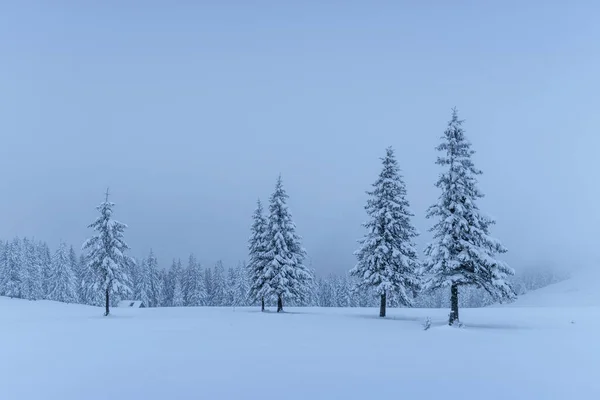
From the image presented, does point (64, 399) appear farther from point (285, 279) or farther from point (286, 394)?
point (285, 279)

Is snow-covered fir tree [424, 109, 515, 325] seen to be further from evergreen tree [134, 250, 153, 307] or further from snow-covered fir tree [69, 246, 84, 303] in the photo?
snow-covered fir tree [69, 246, 84, 303]

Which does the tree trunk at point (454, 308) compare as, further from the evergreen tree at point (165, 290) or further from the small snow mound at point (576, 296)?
the evergreen tree at point (165, 290)

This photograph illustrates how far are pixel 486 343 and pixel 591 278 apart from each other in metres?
83.8

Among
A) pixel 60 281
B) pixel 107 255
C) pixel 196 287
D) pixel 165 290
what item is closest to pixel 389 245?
pixel 107 255

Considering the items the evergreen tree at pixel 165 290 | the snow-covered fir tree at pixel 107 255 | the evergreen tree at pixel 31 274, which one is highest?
the snow-covered fir tree at pixel 107 255

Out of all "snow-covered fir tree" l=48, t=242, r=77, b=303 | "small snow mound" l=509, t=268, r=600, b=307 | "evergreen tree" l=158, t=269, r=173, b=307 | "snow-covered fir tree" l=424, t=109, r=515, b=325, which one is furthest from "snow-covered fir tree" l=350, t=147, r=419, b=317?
"evergreen tree" l=158, t=269, r=173, b=307

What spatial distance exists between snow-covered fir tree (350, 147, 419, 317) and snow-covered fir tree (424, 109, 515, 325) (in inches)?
229

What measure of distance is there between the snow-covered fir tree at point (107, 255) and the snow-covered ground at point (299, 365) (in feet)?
56.3

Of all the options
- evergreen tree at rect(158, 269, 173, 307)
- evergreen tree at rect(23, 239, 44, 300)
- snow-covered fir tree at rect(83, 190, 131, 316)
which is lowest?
evergreen tree at rect(158, 269, 173, 307)

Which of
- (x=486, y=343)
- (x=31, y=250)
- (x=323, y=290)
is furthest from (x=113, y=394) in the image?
(x=323, y=290)

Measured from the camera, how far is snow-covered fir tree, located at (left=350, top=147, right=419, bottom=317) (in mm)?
32312

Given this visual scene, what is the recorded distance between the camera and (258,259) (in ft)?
144

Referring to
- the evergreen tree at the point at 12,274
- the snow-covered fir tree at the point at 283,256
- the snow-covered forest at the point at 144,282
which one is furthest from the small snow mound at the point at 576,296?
the evergreen tree at the point at 12,274

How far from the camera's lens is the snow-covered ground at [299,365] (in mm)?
10531
